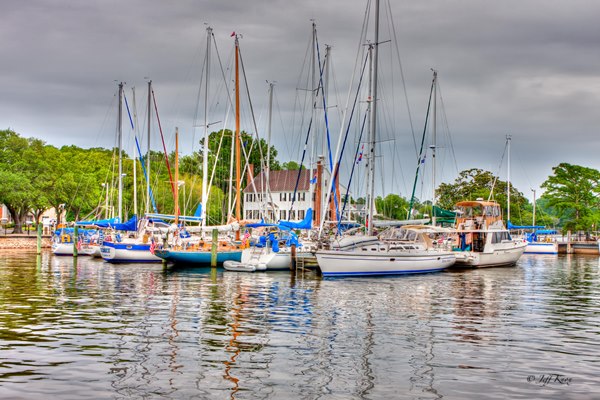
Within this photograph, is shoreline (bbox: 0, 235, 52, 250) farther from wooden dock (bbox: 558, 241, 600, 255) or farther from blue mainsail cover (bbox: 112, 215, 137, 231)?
wooden dock (bbox: 558, 241, 600, 255)

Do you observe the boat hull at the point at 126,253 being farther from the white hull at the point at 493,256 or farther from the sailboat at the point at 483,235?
the sailboat at the point at 483,235

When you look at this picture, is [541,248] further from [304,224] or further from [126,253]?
[126,253]

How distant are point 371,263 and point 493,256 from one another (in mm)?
19952

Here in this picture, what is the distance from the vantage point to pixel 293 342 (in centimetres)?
2208

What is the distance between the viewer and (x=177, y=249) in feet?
187

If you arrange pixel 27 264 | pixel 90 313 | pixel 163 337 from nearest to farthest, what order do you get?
pixel 163 337, pixel 90 313, pixel 27 264

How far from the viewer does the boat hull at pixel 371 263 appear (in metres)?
47.8

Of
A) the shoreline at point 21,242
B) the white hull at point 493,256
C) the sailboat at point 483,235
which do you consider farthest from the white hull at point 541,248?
the shoreline at point 21,242

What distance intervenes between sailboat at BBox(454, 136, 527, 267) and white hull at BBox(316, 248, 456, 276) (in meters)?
10.8

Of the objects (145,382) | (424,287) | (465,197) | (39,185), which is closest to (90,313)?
(145,382)

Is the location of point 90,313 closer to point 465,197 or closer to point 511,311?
point 511,311

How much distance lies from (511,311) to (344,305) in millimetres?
7531

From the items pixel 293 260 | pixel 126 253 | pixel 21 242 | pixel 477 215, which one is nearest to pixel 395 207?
pixel 21 242

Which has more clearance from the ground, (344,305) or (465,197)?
(465,197)
